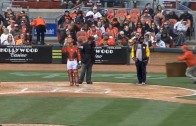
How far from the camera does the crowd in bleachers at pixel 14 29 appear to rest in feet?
107

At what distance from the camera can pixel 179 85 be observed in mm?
24891

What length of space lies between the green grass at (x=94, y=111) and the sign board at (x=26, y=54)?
10.6 metres

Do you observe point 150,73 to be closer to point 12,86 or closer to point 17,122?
point 12,86

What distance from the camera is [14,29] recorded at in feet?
112

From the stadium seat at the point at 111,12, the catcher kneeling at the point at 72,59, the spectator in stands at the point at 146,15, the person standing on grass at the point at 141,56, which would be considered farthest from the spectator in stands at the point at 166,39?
the catcher kneeling at the point at 72,59

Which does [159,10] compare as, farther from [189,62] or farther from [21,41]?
[189,62]

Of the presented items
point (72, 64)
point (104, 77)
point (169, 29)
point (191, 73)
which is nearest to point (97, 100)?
point (72, 64)

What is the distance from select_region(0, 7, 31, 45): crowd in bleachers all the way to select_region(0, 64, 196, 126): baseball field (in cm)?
371

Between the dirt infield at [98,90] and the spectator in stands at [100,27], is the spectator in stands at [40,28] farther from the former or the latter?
the dirt infield at [98,90]

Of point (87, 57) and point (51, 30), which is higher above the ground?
point (51, 30)

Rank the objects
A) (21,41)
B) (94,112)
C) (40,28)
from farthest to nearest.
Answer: (40,28), (21,41), (94,112)

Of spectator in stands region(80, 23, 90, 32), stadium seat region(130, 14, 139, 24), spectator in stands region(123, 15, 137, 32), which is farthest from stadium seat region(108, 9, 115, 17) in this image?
spectator in stands region(80, 23, 90, 32)

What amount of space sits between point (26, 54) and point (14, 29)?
104 inches

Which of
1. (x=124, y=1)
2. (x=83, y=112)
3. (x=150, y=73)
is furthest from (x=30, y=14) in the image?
(x=83, y=112)
